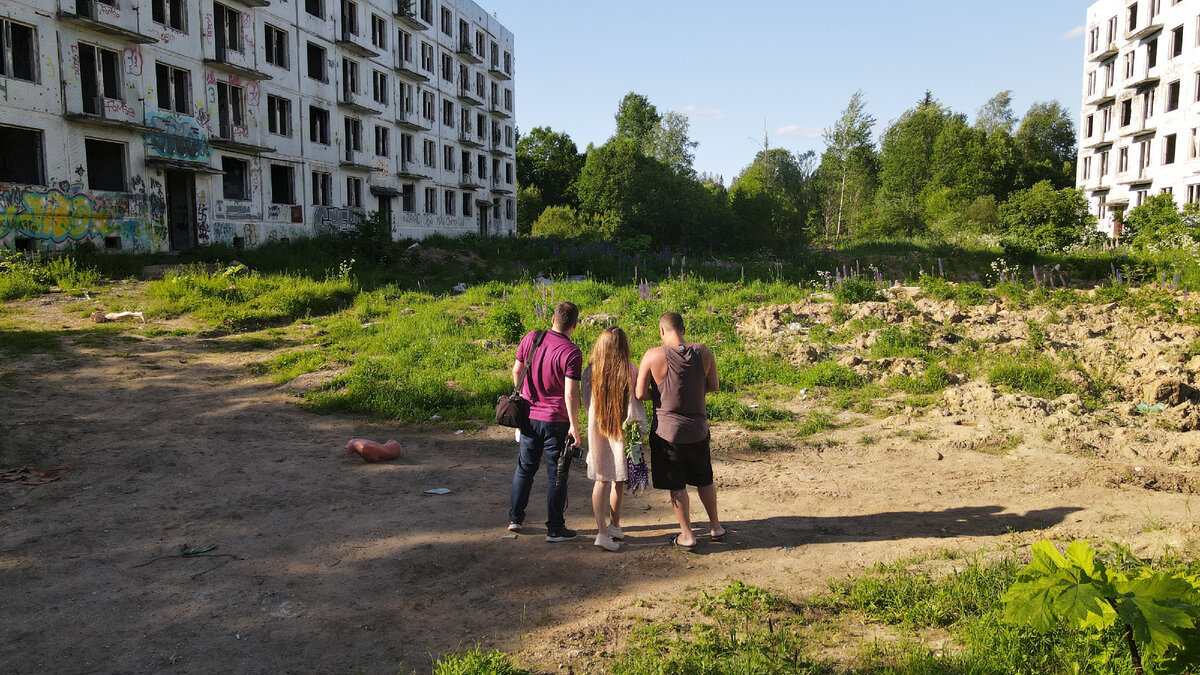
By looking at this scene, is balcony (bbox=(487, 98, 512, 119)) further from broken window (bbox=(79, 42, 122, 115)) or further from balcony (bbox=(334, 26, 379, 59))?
broken window (bbox=(79, 42, 122, 115))

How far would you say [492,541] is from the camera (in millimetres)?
5465

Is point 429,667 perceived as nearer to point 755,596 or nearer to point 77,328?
point 755,596

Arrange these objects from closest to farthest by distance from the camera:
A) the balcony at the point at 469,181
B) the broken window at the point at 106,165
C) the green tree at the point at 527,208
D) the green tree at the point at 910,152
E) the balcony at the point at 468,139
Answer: the broken window at the point at 106,165 → the balcony at the point at 468,139 → the balcony at the point at 469,181 → the green tree at the point at 910,152 → the green tree at the point at 527,208

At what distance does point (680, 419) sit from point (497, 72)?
4709 centimetres

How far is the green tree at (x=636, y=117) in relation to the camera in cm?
5731

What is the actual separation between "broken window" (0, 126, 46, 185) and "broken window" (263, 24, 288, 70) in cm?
984

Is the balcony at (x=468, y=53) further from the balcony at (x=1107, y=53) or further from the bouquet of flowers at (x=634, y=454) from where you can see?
the bouquet of flowers at (x=634, y=454)

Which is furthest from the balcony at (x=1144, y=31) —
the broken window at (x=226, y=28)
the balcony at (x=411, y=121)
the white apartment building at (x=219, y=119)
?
the broken window at (x=226, y=28)

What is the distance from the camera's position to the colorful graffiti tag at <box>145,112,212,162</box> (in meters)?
21.5

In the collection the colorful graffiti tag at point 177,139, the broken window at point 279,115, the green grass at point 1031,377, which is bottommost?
the green grass at point 1031,377

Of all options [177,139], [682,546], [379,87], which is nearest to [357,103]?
[379,87]

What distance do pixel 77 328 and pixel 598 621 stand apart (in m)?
13.4

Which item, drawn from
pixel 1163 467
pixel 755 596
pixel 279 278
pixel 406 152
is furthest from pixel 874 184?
pixel 755 596

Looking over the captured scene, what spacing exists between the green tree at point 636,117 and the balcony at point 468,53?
15.7 meters
